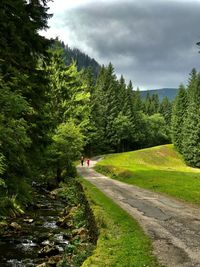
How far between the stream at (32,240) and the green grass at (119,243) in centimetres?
208

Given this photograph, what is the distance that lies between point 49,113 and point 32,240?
33.3 ft

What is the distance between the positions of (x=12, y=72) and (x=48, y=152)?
2244 centimetres

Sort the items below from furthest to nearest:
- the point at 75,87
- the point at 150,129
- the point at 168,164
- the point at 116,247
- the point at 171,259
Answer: the point at 150,129 → the point at 168,164 → the point at 75,87 → the point at 116,247 → the point at 171,259

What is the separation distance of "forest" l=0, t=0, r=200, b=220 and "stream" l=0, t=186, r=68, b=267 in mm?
1967

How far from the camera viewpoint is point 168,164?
83125mm

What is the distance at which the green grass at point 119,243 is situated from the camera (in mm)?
11420

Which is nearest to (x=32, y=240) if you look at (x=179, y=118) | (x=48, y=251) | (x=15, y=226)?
(x=15, y=226)

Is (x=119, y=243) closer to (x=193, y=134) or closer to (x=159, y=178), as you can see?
(x=159, y=178)

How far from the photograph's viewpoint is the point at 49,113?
25.5 m

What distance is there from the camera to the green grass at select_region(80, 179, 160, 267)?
11.4 m

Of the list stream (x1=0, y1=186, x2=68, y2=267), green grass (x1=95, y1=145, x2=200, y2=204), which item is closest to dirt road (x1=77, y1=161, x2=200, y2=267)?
green grass (x1=95, y1=145, x2=200, y2=204)

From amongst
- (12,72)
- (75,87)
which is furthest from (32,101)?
(75,87)

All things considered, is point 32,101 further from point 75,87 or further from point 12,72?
point 75,87

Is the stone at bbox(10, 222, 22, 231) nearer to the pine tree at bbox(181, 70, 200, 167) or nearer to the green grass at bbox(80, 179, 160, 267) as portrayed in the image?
the green grass at bbox(80, 179, 160, 267)
